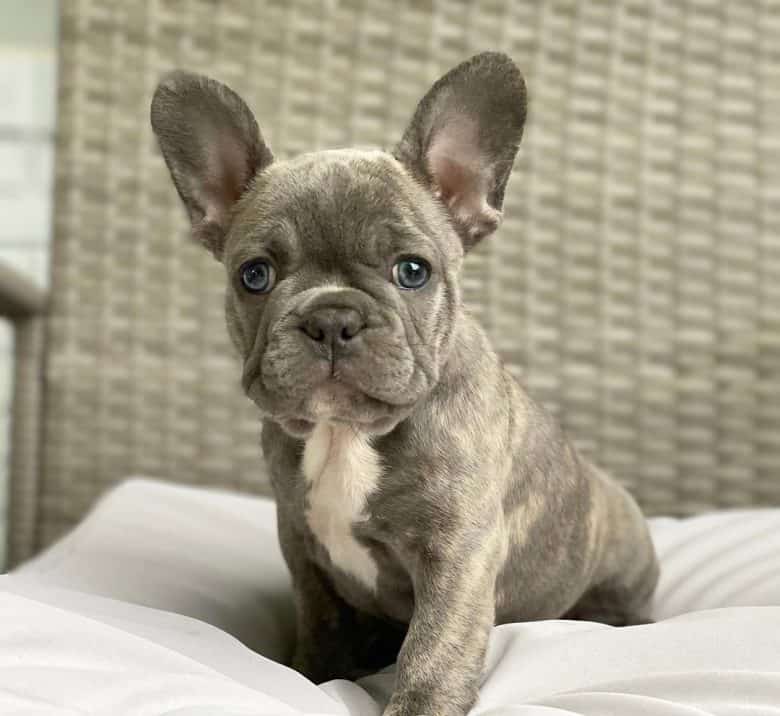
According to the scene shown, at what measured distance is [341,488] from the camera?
3.88ft

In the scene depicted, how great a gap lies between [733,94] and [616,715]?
1.79m

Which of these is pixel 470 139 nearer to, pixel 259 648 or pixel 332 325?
pixel 332 325

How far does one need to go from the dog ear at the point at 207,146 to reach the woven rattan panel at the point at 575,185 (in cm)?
110

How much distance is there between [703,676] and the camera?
993mm

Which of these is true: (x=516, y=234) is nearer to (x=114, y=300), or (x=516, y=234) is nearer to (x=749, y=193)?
(x=749, y=193)

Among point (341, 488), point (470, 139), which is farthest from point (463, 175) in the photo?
point (341, 488)

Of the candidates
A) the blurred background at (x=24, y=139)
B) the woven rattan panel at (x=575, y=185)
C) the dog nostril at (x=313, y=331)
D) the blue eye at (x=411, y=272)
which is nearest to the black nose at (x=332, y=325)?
the dog nostril at (x=313, y=331)

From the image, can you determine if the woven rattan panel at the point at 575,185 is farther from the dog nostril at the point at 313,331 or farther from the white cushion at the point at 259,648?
the dog nostril at the point at 313,331

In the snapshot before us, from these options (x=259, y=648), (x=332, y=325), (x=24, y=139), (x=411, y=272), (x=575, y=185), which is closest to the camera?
(x=332, y=325)

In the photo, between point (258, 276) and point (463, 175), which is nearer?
point (258, 276)

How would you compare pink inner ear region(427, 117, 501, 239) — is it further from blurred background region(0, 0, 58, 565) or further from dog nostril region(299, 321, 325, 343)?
blurred background region(0, 0, 58, 565)

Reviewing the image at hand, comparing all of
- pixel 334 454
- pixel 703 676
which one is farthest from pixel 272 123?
pixel 703 676

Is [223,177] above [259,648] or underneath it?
above

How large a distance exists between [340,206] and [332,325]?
14 cm
